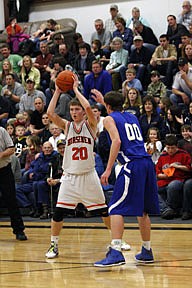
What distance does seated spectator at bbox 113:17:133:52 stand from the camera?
13.7 m

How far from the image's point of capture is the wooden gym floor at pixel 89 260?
5.43 meters

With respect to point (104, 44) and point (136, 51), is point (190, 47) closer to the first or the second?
point (136, 51)

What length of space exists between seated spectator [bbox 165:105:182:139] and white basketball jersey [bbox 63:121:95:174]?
397 cm

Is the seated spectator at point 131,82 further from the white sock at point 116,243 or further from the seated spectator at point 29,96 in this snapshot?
the white sock at point 116,243

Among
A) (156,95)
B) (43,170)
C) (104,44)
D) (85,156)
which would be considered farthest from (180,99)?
(85,156)

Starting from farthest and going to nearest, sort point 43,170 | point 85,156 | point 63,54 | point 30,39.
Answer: point 30,39, point 63,54, point 43,170, point 85,156

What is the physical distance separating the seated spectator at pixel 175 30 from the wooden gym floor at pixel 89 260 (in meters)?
5.40

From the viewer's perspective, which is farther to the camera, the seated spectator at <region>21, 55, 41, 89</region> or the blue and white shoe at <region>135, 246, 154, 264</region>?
the seated spectator at <region>21, 55, 41, 89</region>

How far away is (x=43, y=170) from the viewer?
10.3m

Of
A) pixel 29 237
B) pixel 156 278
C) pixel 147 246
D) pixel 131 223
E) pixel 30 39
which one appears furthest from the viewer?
pixel 30 39

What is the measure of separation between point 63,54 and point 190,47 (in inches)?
A: 132

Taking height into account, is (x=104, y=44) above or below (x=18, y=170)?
above

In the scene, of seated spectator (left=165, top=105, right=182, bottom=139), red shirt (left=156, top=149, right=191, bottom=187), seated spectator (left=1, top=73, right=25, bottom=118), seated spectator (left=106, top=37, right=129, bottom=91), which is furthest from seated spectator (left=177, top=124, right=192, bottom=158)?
seated spectator (left=1, top=73, right=25, bottom=118)

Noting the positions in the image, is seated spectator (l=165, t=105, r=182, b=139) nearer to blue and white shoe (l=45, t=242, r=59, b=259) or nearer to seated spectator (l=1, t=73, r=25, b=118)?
seated spectator (l=1, t=73, r=25, b=118)
